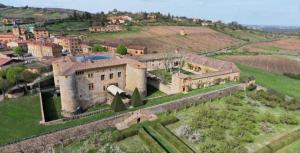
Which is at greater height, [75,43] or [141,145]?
[75,43]

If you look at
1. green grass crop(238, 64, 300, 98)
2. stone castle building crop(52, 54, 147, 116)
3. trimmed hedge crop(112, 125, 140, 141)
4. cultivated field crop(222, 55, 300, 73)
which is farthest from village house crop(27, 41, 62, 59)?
green grass crop(238, 64, 300, 98)

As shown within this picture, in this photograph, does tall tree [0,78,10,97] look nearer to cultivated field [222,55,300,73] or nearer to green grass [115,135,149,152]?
green grass [115,135,149,152]

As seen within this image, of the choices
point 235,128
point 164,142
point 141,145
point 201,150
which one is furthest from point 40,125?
point 235,128

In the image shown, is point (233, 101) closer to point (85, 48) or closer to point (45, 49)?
point (85, 48)

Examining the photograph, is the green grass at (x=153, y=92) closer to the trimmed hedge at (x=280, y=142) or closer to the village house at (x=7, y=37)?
the trimmed hedge at (x=280, y=142)

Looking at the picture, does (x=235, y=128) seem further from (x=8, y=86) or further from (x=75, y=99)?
(x=8, y=86)

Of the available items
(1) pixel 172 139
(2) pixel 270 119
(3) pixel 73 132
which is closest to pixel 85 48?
(3) pixel 73 132

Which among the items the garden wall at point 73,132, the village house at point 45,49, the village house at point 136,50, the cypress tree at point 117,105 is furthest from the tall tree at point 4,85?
the village house at point 136,50
